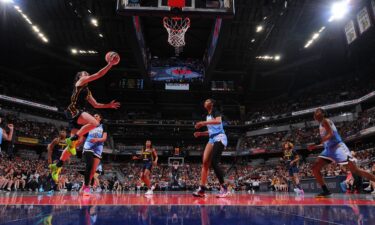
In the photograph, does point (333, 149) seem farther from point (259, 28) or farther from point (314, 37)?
point (314, 37)

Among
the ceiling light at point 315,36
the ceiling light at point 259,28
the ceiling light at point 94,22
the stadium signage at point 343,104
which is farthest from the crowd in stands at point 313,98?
the ceiling light at point 94,22

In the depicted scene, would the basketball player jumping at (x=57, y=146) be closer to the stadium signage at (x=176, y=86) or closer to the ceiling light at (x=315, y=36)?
the stadium signage at (x=176, y=86)

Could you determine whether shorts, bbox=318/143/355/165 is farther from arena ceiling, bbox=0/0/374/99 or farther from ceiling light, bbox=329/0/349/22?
ceiling light, bbox=329/0/349/22

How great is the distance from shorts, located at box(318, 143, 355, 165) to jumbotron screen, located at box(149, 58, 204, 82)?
1862cm

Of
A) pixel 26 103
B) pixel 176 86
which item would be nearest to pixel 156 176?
pixel 176 86

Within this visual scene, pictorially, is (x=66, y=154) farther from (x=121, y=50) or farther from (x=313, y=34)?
(x=313, y=34)

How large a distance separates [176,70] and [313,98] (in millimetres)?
20915

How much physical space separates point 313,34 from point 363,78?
10392 millimetres

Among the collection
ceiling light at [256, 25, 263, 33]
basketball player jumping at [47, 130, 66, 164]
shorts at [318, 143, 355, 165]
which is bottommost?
shorts at [318, 143, 355, 165]

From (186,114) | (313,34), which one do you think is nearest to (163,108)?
(186,114)

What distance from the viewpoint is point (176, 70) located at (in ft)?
78.5

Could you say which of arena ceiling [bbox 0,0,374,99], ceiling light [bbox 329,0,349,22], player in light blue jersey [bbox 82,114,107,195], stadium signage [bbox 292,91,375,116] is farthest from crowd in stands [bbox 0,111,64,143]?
stadium signage [bbox 292,91,375,116]

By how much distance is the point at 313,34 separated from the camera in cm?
2450

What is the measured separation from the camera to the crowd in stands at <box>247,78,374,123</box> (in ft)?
98.7
